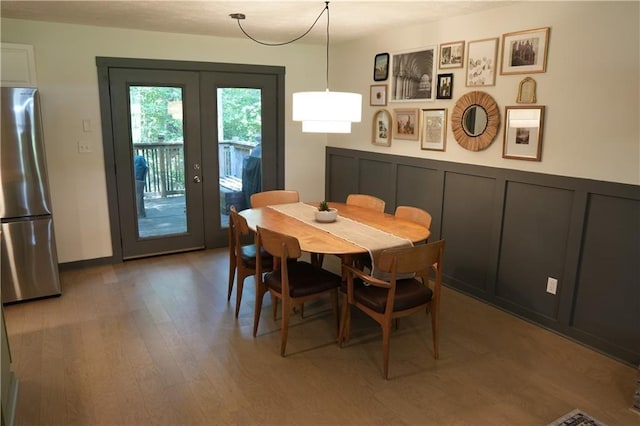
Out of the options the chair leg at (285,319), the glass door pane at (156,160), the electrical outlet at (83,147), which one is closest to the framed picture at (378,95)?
the glass door pane at (156,160)

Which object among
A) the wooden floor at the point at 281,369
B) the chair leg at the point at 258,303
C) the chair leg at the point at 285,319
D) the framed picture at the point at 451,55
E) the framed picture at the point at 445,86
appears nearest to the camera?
the wooden floor at the point at 281,369

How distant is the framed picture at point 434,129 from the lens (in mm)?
4000

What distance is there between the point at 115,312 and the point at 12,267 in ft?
3.00

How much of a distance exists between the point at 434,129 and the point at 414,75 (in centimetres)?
56

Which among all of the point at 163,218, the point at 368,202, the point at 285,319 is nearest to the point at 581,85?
the point at 368,202

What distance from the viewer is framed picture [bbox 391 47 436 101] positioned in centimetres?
407

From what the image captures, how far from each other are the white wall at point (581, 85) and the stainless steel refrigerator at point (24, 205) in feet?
11.2

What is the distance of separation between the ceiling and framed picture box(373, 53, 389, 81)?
0.26 meters

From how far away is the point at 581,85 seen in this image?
298 centimetres

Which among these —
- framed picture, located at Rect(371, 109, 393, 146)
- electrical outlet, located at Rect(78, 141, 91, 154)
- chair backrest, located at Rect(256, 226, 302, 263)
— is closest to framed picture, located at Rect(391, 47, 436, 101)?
framed picture, located at Rect(371, 109, 393, 146)

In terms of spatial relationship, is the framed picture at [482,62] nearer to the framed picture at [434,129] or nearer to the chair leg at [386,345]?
the framed picture at [434,129]

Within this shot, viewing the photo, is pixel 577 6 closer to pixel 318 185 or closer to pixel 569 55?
pixel 569 55

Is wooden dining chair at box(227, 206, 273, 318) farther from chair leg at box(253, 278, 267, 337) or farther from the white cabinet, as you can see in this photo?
the white cabinet

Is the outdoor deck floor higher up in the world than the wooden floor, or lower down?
higher up
